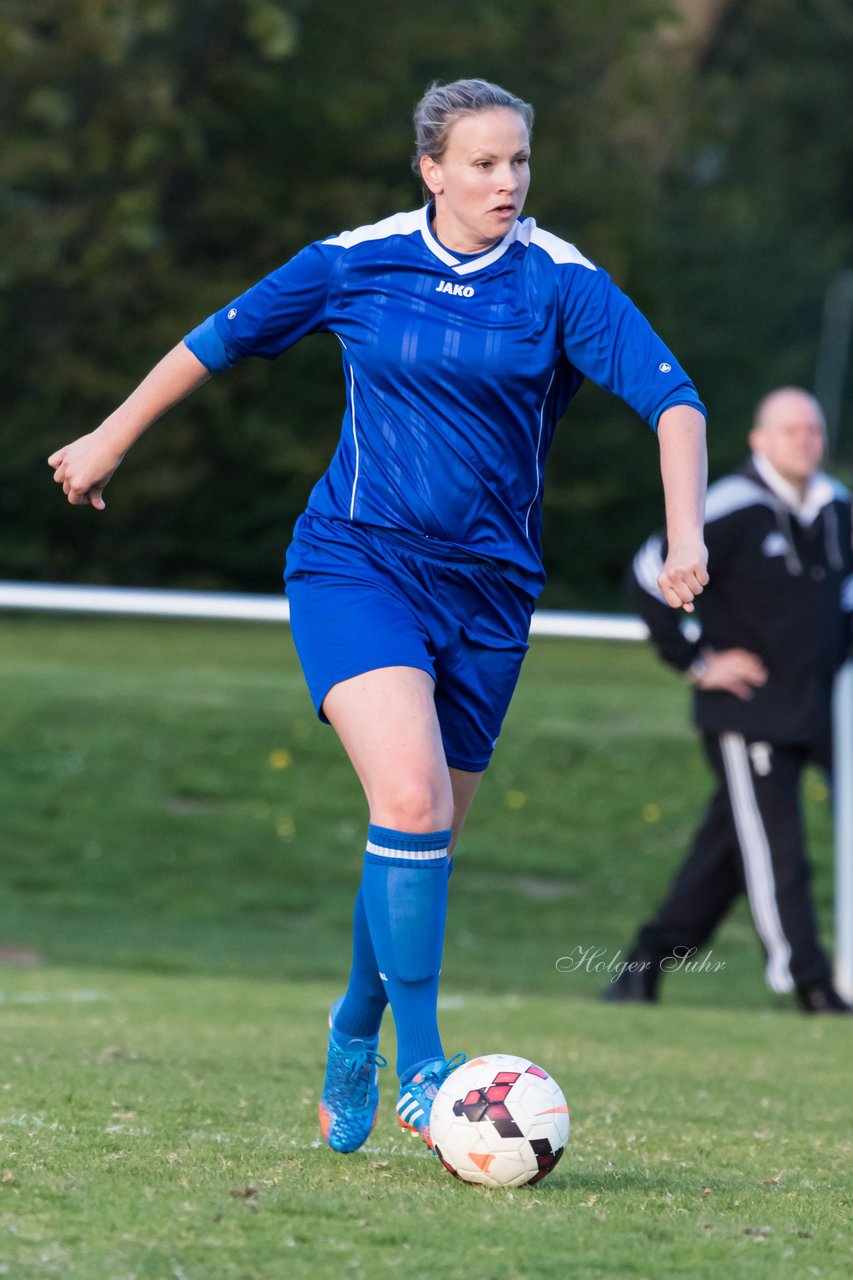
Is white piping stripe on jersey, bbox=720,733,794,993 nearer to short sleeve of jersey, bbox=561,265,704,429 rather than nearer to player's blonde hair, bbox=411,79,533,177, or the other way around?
short sleeve of jersey, bbox=561,265,704,429

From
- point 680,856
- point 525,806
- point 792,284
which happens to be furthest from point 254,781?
point 792,284

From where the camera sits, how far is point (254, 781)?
1389 cm

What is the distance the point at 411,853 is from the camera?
428 centimetres

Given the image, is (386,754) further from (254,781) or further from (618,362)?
(254,781)

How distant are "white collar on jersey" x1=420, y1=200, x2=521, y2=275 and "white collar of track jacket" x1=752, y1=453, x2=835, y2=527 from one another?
16.2 feet

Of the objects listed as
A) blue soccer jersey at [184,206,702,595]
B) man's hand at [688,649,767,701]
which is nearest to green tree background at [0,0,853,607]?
man's hand at [688,649,767,701]

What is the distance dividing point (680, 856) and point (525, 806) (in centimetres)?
115

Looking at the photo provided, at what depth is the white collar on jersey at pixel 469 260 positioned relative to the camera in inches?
177

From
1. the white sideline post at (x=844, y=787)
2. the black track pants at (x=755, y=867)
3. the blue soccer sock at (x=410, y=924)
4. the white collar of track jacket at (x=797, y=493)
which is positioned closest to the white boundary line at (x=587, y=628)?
the white sideline post at (x=844, y=787)

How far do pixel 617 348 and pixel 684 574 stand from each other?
0.61 meters

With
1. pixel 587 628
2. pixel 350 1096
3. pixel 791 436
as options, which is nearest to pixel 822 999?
pixel 587 628

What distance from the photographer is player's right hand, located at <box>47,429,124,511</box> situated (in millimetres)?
4504

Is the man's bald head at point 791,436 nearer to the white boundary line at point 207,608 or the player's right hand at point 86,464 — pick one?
the white boundary line at point 207,608

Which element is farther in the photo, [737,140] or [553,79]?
[737,140]
